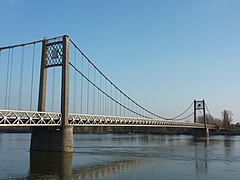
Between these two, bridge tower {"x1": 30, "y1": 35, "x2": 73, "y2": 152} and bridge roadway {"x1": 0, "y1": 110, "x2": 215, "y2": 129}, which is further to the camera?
bridge tower {"x1": 30, "y1": 35, "x2": 73, "y2": 152}

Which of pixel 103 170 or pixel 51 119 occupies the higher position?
pixel 51 119

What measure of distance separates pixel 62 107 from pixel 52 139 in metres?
4.34

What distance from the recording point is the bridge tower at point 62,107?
42.6 meters

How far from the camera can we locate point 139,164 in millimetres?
33625

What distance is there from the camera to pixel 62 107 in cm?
4278

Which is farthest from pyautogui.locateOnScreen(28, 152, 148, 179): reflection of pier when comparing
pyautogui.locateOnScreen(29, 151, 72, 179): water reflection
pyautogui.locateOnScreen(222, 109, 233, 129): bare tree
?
pyautogui.locateOnScreen(222, 109, 233, 129): bare tree

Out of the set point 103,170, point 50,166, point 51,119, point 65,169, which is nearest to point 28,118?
point 51,119

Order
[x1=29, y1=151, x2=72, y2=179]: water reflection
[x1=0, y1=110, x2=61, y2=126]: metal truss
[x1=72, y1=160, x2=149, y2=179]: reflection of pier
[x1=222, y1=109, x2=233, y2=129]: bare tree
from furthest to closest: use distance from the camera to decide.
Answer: [x1=222, y1=109, x2=233, y2=129]: bare tree, [x1=0, y1=110, x2=61, y2=126]: metal truss, [x1=72, y1=160, x2=149, y2=179]: reflection of pier, [x1=29, y1=151, x2=72, y2=179]: water reflection

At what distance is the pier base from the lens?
139 ft

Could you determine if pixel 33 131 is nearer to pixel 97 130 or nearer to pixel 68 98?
pixel 68 98

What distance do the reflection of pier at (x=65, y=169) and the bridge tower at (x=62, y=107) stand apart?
15.7ft

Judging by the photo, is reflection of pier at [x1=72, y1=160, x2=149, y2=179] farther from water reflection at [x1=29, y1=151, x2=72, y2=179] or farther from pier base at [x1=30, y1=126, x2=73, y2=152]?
pier base at [x1=30, y1=126, x2=73, y2=152]

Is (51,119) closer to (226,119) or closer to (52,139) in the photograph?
(52,139)

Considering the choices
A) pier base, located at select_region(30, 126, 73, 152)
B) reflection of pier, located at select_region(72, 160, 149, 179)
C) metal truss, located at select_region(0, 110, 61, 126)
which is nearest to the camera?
reflection of pier, located at select_region(72, 160, 149, 179)
